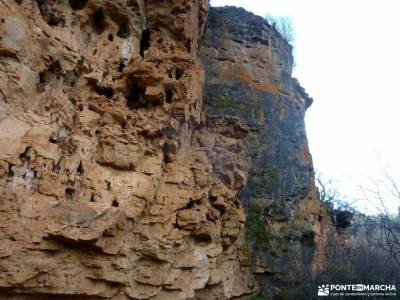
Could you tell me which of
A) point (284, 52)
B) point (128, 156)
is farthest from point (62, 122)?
point (284, 52)

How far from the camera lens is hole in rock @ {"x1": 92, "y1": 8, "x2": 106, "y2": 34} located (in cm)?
604

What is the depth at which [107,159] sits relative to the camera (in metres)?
5.31

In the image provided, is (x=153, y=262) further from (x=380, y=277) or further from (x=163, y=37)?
(x=380, y=277)

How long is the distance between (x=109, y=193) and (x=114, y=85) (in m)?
1.93

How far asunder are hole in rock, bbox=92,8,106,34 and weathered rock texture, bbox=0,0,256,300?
17 millimetres

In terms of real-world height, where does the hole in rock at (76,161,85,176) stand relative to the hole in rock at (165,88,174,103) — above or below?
below

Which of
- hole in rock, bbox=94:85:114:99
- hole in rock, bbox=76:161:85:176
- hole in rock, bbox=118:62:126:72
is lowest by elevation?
hole in rock, bbox=76:161:85:176

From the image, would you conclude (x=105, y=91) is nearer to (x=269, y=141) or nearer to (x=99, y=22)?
(x=99, y=22)
